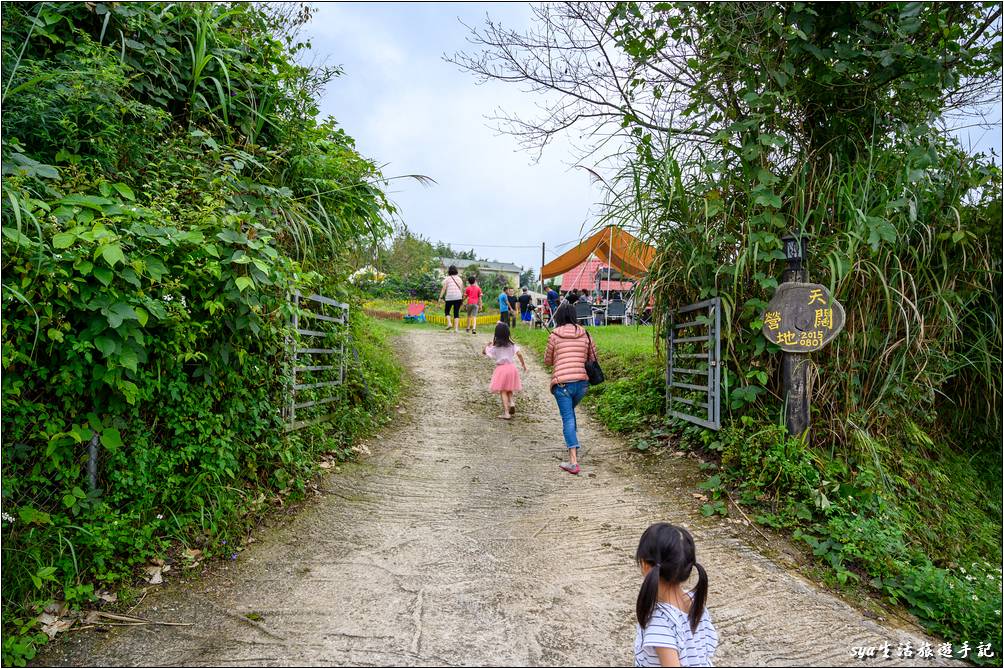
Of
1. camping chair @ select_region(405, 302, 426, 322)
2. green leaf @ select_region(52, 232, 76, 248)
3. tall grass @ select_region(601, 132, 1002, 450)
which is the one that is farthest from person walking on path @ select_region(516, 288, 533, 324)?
green leaf @ select_region(52, 232, 76, 248)

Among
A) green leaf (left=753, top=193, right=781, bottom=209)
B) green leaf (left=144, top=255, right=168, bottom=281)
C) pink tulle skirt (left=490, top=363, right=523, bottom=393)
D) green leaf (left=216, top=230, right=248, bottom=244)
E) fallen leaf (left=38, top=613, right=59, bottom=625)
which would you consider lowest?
fallen leaf (left=38, top=613, right=59, bottom=625)

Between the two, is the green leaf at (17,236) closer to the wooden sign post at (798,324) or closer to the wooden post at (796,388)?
the wooden sign post at (798,324)

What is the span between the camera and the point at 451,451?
6629 mm

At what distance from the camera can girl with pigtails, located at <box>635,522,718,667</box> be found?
7.41 ft

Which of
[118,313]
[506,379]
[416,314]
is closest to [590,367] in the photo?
[506,379]

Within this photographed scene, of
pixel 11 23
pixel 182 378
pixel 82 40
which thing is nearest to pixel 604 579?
pixel 182 378

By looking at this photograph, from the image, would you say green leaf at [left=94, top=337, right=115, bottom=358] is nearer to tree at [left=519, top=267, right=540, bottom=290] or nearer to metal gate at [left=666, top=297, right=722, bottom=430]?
metal gate at [left=666, top=297, right=722, bottom=430]

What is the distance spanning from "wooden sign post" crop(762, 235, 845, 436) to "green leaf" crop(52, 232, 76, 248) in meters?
4.81

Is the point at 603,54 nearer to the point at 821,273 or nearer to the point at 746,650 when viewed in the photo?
the point at 821,273

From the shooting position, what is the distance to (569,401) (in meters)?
6.16

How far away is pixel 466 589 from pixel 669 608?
1645 mm

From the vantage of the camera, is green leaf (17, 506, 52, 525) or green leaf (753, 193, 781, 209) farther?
green leaf (753, 193, 781, 209)

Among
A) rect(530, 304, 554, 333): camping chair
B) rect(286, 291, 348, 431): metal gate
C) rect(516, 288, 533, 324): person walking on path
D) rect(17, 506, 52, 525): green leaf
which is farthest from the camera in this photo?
rect(516, 288, 533, 324): person walking on path

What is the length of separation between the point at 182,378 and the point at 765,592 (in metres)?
3.72
